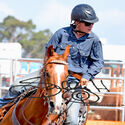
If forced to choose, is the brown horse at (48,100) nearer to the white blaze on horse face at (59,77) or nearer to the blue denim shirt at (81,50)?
the white blaze on horse face at (59,77)

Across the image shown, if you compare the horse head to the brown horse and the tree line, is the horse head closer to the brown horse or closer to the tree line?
the brown horse

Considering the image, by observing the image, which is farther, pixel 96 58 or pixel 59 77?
pixel 96 58

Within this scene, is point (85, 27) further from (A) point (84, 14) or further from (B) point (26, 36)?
(B) point (26, 36)

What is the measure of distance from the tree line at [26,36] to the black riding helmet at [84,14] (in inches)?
2190

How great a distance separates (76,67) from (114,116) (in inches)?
289

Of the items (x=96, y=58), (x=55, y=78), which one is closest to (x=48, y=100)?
(x=55, y=78)

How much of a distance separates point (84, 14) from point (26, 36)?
62.8 m

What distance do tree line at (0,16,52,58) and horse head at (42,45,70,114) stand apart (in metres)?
56.7

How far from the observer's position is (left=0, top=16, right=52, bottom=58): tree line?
62787mm

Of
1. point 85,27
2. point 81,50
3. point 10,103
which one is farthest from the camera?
point 10,103

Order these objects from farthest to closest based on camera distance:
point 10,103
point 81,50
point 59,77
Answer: point 10,103 < point 81,50 < point 59,77

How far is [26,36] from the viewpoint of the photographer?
67.6 metres

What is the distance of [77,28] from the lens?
5.41 meters

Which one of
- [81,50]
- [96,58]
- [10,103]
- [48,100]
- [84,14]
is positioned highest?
[84,14]
